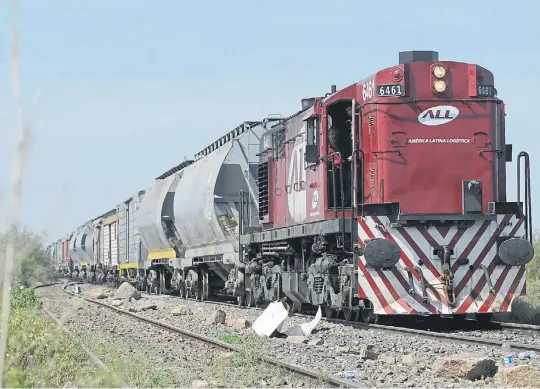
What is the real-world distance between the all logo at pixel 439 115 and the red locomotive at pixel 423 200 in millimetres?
14

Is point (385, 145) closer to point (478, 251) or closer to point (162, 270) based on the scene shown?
point (478, 251)

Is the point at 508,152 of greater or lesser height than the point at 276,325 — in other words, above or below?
above

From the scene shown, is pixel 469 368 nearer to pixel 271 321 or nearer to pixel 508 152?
pixel 271 321

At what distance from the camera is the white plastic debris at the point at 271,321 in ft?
39.3

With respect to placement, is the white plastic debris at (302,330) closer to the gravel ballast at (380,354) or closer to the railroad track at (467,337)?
the gravel ballast at (380,354)

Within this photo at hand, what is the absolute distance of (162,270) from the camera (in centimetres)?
2923

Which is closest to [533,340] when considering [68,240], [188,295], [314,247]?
[314,247]

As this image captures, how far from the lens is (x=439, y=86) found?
479 inches

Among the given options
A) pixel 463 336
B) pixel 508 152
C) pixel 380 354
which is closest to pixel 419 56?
pixel 508 152

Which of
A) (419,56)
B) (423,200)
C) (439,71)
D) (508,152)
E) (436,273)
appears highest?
(419,56)

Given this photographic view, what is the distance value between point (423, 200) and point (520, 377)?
5.32 meters

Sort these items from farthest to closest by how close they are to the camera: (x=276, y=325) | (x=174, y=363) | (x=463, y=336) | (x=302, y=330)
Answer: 1. (x=302, y=330)
2. (x=276, y=325)
3. (x=463, y=336)
4. (x=174, y=363)

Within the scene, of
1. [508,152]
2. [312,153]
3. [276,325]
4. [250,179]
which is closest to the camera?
[276,325]

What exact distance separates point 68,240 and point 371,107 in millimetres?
53737
